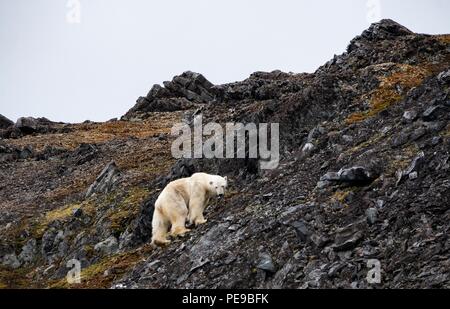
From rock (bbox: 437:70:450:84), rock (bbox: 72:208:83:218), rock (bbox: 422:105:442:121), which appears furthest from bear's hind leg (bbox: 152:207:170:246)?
rock (bbox: 72:208:83:218)

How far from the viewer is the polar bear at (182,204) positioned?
19453 millimetres

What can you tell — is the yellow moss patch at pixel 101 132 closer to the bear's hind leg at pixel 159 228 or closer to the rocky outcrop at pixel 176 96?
the rocky outcrop at pixel 176 96

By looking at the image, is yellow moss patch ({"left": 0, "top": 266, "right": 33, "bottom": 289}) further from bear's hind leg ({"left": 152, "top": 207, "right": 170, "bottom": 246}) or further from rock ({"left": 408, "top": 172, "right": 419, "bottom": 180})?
rock ({"left": 408, "top": 172, "right": 419, "bottom": 180})

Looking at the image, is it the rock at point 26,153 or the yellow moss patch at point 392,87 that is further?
the rock at point 26,153

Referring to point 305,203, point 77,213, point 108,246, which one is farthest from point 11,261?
point 305,203

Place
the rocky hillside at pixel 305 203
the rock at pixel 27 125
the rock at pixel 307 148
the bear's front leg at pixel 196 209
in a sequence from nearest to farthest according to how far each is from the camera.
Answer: the rocky hillside at pixel 305 203 < the bear's front leg at pixel 196 209 < the rock at pixel 307 148 < the rock at pixel 27 125

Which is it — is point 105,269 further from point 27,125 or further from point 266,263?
point 27,125

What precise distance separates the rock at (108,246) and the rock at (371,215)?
12.1 meters

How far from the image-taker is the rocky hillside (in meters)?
13.8

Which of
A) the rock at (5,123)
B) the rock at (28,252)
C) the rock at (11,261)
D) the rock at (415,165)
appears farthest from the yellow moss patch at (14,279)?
the rock at (5,123)

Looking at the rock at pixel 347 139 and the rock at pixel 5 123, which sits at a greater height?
the rock at pixel 5 123

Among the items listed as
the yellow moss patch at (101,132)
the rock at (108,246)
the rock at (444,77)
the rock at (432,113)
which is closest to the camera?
the rock at (432,113)

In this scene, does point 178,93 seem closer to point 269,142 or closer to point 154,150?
point 154,150
